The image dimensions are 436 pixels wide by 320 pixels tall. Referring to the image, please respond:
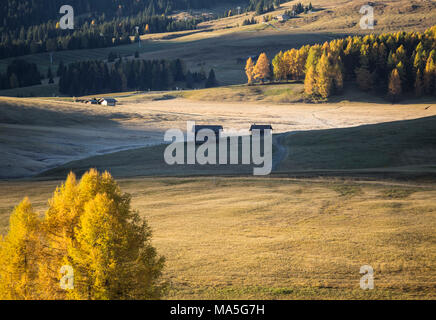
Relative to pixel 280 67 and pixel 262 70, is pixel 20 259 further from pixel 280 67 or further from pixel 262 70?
pixel 262 70

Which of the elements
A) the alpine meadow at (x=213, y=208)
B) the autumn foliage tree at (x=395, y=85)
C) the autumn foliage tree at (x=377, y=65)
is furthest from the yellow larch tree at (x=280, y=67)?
the alpine meadow at (x=213, y=208)

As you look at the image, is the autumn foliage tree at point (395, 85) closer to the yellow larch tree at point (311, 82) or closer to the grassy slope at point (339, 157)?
the yellow larch tree at point (311, 82)

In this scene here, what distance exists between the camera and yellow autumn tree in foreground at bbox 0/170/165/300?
11.2 meters

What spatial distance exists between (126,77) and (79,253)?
15377cm

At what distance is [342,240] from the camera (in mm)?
20844

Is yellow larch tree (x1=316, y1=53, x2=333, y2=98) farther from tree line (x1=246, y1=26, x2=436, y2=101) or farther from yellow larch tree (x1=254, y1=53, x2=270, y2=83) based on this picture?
yellow larch tree (x1=254, y1=53, x2=270, y2=83)

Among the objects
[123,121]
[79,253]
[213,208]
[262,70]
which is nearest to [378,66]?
[262,70]

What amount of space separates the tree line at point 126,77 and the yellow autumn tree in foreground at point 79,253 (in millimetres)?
144897

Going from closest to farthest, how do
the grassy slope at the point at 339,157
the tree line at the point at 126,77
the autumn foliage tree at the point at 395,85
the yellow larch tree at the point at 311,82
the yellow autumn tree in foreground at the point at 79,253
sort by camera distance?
the yellow autumn tree in foreground at the point at 79,253 < the grassy slope at the point at 339,157 < the autumn foliage tree at the point at 395,85 < the yellow larch tree at the point at 311,82 < the tree line at the point at 126,77

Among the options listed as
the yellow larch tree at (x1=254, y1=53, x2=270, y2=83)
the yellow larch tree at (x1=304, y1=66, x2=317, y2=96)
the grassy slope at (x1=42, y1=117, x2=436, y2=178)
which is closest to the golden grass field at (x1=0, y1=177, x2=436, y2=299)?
the grassy slope at (x1=42, y1=117, x2=436, y2=178)

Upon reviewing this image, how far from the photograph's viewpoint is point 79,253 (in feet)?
37.3

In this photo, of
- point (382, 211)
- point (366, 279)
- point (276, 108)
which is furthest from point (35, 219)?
point (276, 108)

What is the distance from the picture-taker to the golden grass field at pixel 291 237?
16.4m

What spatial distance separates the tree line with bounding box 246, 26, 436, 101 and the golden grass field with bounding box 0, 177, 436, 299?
85810mm
